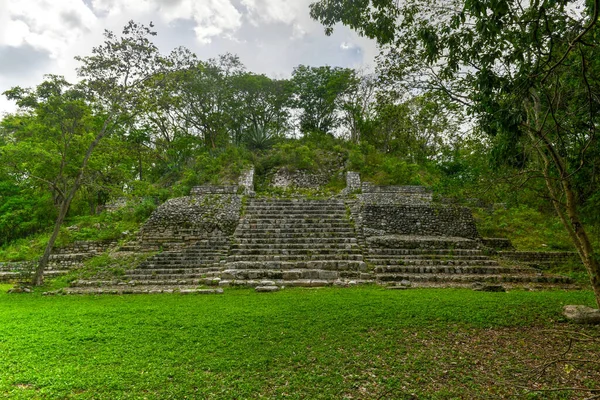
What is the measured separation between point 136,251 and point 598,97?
11.2 meters

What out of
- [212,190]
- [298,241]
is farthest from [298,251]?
[212,190]

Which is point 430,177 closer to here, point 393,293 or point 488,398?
point 393,293

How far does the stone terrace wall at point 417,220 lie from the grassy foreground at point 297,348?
475 cm

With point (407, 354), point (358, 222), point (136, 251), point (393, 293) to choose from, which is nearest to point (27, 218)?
point (136, 251)

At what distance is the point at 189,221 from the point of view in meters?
11.6

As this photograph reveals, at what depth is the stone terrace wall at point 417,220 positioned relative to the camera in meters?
11.0

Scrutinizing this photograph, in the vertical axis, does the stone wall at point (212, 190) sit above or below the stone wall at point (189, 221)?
above

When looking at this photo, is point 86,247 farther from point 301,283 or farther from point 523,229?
point 523,229

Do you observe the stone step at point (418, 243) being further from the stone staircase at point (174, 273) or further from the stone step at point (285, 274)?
the stone staircase at point (174, 273)

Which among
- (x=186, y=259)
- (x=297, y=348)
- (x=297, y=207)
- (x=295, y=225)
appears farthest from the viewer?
(x=297, y=207)

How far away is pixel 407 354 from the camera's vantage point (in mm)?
3938

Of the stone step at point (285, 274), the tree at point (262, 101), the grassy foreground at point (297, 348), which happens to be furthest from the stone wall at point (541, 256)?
the tree at point (262, 101)

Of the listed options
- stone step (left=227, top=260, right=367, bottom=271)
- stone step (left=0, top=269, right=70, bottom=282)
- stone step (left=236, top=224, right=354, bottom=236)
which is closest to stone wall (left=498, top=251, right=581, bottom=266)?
stone step (left=227, top=260, right=367, bottom=271)

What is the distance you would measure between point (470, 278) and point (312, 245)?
4.38 meters
